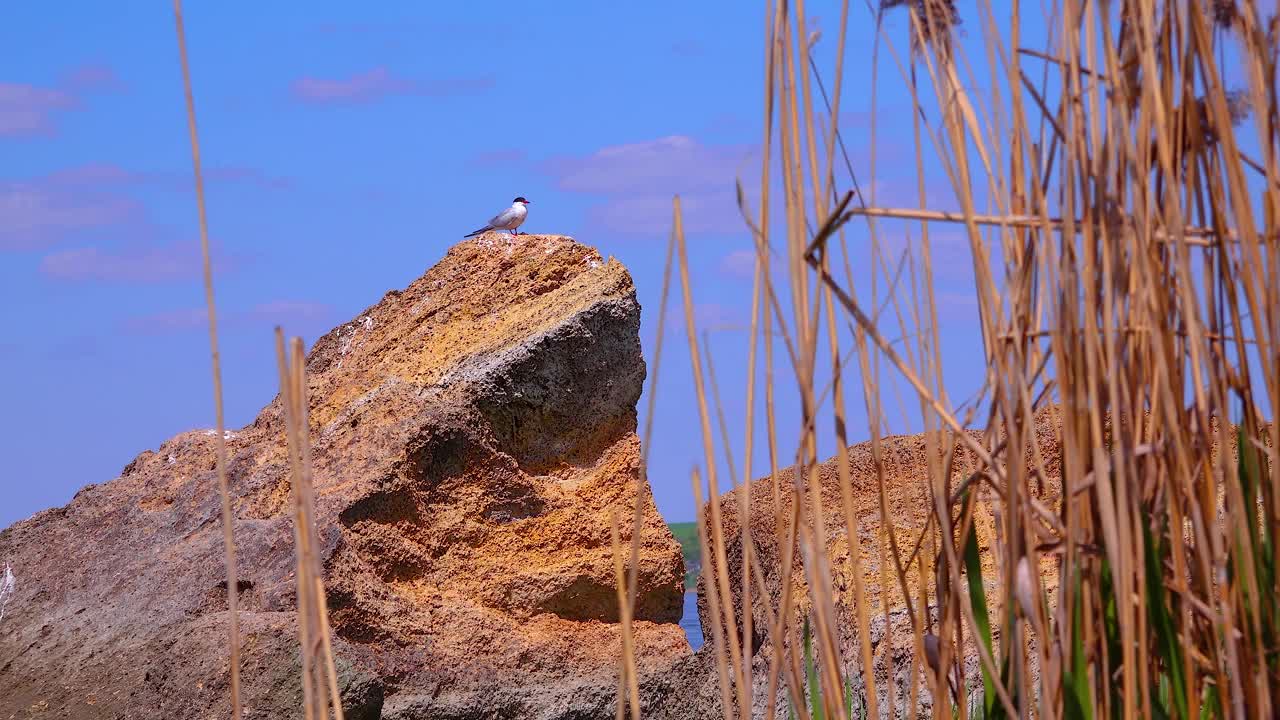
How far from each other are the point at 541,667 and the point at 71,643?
127cm

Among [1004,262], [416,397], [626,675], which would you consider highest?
[416,397]

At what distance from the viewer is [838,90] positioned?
1485 millimetres

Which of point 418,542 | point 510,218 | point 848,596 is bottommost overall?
point 848,596

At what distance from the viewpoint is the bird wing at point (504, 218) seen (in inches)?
295

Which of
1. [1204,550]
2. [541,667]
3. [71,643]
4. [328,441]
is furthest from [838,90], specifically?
[71,643]

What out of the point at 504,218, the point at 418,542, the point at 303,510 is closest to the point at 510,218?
the point at 504,218

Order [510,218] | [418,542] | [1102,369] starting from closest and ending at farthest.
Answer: [1102,369] → [418,542] → [510,218]

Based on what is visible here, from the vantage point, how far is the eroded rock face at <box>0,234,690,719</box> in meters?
3.52

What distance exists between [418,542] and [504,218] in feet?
13.1

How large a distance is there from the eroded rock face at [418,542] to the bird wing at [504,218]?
123 inches

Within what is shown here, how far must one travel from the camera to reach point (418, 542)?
3775 millimetres

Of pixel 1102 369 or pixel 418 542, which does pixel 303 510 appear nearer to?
pixel 1102 369

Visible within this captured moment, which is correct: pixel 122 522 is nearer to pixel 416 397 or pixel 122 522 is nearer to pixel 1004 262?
pixel 416 397

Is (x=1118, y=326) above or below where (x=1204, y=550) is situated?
above
